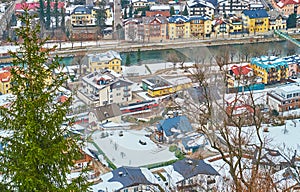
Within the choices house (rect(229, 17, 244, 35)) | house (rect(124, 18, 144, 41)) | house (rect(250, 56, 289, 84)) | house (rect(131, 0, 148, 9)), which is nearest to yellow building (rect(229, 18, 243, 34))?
house (rect(229, 17, 244, 35))

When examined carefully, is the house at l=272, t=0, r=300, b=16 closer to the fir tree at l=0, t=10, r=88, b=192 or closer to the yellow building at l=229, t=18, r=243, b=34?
the yellow building at l=229, t=18, r=243, b=34

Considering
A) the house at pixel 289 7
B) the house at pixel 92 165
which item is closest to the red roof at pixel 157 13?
the house at pixel 289 7

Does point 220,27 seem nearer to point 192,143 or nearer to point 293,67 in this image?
point 293,67

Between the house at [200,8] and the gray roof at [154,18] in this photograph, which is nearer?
the gray roof at [154,18]

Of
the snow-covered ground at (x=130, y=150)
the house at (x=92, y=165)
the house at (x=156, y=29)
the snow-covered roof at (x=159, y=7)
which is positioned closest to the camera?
the house at (x=92, y=165)

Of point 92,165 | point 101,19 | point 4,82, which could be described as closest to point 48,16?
point 101,19

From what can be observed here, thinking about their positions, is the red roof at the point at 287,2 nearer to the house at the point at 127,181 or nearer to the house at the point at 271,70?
the house at the point at 271,70

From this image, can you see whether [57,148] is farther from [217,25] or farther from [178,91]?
[217,25]

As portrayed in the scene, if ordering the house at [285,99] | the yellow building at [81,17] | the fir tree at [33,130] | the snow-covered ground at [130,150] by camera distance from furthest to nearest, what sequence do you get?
the yellow building at [81,17], the house at [285,99], the snow-covered ground at [130,150], the fir tree at [33,130]
